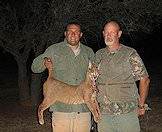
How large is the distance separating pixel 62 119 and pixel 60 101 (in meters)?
0.22

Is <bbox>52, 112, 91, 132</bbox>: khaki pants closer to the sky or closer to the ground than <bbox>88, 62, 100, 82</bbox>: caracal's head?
closer to the ground

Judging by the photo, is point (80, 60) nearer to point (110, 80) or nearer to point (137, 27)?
point (110, 80)

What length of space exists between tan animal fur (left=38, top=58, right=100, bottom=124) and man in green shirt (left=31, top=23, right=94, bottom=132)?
0.21 ft

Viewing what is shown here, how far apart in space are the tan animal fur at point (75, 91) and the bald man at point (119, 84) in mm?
111

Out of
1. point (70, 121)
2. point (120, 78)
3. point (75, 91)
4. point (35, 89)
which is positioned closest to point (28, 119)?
point (35, 89)

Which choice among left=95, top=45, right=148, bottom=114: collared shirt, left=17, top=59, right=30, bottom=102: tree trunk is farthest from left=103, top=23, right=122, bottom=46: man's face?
left=17, top=59, right=30, bottom=102: tree trunk

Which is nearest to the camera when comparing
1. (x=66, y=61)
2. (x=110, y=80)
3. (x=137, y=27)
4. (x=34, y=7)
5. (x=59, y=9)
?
(x=110, y=80)

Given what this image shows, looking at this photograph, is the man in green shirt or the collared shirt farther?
the man in green shirt

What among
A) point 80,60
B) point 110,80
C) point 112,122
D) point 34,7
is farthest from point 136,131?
point 34,7

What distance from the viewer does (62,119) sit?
5.56 m

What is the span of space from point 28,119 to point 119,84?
792 cm

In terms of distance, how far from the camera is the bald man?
203 inches

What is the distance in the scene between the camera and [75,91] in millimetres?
5504

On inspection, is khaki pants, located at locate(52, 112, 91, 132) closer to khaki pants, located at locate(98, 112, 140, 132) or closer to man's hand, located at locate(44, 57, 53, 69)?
khaki pants, located at locate(98, 112, 140, 132)
